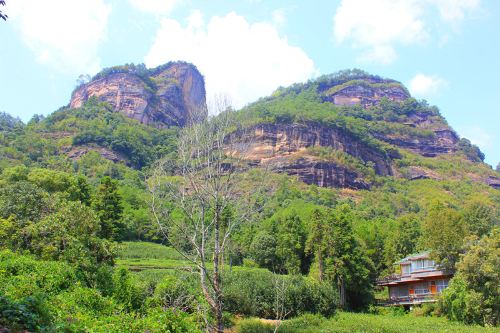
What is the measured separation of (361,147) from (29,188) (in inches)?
4610

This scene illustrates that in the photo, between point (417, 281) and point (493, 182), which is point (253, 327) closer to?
point (417, 281)

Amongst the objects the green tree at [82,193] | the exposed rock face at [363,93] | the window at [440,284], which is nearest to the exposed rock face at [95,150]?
the green tree at [82,193]

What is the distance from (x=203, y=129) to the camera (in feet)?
45.6

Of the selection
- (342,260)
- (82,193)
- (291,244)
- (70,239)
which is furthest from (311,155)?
(70,239)

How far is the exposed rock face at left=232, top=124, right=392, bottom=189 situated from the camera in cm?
11706

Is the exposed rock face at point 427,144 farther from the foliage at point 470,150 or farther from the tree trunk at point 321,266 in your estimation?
the tree trunk at point 321,266

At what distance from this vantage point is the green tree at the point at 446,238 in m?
39.5

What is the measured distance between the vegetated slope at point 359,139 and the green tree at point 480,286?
66.4 meters

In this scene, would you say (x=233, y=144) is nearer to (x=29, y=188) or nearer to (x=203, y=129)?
(x=203, y=129)

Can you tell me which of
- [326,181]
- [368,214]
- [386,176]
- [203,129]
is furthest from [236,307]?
[386,176]

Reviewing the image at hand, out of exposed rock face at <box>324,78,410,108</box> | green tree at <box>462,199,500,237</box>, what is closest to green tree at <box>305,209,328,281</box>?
green tree at <box>462,199,500,237</box>

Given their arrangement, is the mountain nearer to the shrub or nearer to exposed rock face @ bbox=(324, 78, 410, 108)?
exposed rock face @ bbox=(324, 78, 410, 108)

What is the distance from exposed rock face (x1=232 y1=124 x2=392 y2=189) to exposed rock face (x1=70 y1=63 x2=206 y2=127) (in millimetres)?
29783

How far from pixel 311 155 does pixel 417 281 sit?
80.9 meters
